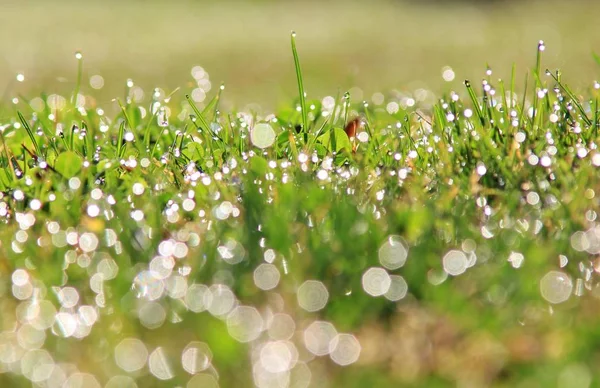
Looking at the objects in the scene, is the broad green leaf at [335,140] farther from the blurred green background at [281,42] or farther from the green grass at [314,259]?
the blurred green background at [281,42]

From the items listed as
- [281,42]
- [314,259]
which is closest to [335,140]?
[314,259]

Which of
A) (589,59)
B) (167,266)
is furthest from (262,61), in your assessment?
(167,266)

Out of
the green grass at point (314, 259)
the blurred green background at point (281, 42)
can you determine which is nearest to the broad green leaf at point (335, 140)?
the green grass at point (314, 259)

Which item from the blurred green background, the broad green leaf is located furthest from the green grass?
the blurred green background

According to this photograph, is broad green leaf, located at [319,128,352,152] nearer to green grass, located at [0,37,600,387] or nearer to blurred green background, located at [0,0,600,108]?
green grass, located at [0,37,600,387]

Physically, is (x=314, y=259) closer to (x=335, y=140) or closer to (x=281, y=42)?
(x=335, y=140)

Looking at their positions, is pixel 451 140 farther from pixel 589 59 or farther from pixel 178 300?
pixel 589 59

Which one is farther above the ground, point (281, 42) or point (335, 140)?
point (335, 140)
